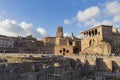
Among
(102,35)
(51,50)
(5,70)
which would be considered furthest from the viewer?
(51,50)

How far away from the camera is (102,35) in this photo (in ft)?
145

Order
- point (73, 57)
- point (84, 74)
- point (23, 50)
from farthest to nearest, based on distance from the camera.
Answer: point (23, 50) → point (73, 57) → point (84, 74)

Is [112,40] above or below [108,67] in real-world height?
above

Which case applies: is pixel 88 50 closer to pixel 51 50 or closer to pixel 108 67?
pixel 108 67

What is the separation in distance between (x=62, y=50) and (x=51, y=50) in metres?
16.9

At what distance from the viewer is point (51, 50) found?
73188mm

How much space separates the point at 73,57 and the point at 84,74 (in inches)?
291

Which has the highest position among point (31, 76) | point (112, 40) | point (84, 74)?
point (112, 40)

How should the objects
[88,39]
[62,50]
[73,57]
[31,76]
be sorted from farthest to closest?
1. [62,50]
2. [88,39]
3. [73,57]
4. [31,76]

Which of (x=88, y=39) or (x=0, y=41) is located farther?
(x=0, y=41)

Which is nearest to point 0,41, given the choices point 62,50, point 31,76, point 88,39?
point 62,50

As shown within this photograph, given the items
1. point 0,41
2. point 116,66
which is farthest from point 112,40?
point 0,41

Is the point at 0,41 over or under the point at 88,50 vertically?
over

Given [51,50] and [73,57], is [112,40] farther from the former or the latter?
[51,50]
